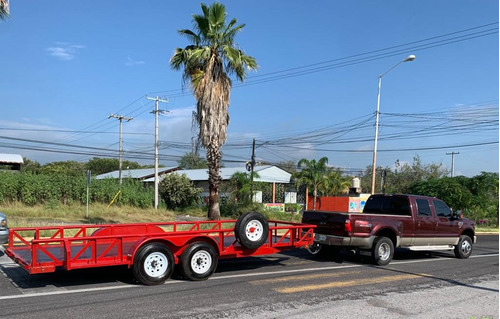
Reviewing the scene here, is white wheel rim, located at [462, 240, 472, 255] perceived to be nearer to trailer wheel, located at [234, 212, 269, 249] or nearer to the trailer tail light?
the trailer tail light

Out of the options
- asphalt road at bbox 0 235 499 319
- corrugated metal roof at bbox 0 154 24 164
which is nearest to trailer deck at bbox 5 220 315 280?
asphalt road at bbox 0 235 499 319

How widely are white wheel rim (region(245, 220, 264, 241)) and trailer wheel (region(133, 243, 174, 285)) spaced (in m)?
1.74

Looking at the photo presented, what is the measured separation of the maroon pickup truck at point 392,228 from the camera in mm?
10875

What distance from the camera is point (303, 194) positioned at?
44.2 m

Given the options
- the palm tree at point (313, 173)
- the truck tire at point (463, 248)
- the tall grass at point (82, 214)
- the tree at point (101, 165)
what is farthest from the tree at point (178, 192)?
the tree at point (101, 165)

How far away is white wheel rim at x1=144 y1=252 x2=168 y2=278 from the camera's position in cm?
779

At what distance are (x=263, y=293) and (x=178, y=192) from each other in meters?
31.1

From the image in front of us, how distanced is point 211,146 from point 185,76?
3259 millimetres

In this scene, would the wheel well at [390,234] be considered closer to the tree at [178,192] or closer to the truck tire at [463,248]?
the truck tire at [463,248]

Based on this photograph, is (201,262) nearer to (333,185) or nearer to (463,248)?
(463,248)

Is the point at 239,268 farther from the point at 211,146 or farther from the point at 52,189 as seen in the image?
the point at 52,189

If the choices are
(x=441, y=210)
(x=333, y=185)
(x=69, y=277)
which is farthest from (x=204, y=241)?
(x=333, y=185)

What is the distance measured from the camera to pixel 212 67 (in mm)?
18953

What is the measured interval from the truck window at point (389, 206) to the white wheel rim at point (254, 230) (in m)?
4.87
